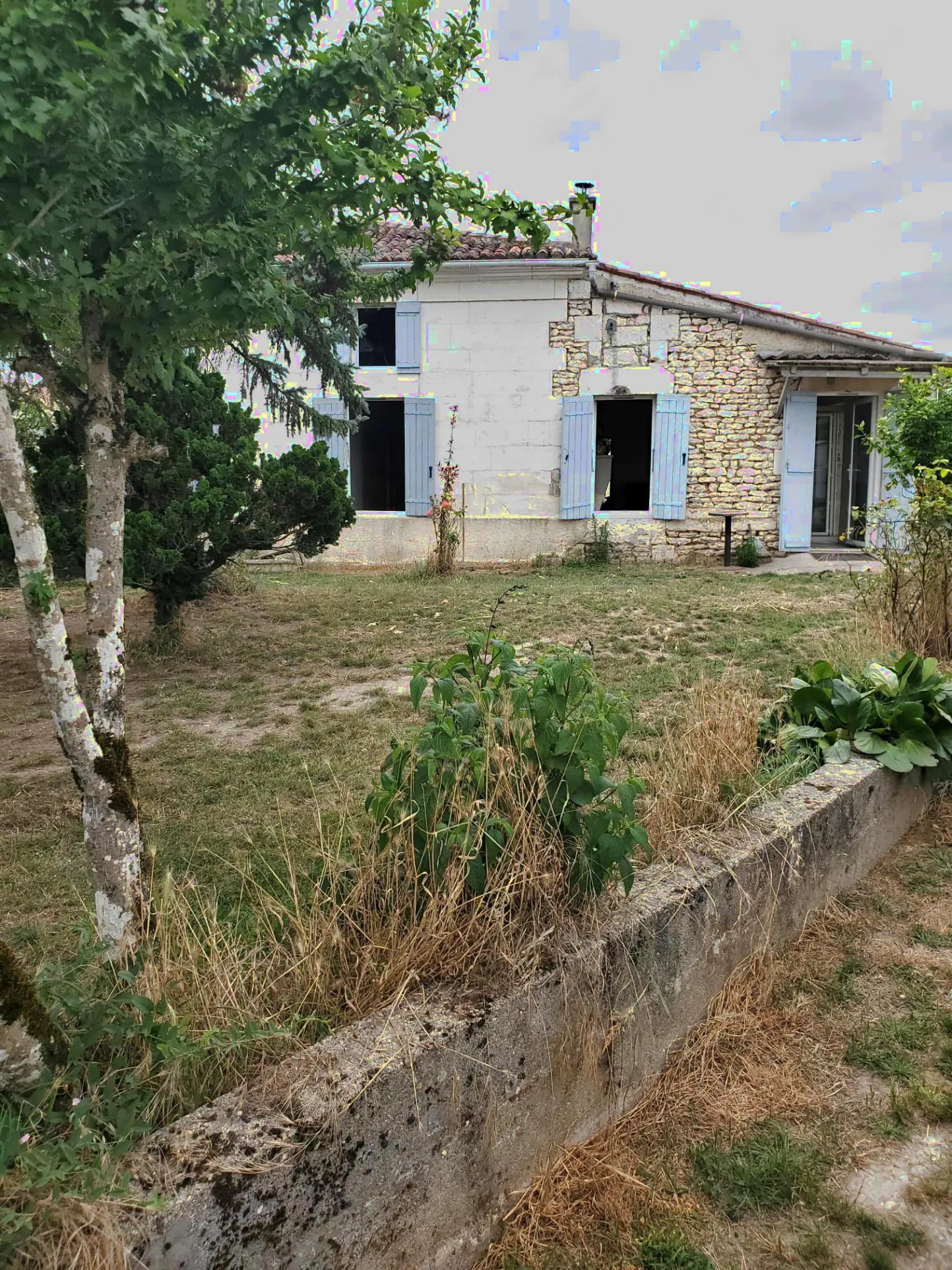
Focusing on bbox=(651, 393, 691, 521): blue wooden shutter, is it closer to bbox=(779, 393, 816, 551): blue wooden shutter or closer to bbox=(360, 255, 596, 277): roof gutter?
bbox=(779, 393, 816, 551): blue wooden shutter

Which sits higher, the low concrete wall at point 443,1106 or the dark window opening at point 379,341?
the dark window opening at point 379,341

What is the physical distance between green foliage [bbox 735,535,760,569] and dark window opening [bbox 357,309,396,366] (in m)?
6.15

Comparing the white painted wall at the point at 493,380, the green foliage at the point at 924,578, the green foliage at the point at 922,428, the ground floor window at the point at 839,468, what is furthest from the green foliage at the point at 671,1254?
the ground floor window at the point at 839,468

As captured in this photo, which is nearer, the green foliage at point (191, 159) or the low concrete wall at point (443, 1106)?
the low concrete wall at point (443, 1106)

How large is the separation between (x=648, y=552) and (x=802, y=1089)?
440 inches

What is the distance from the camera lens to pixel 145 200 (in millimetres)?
1789

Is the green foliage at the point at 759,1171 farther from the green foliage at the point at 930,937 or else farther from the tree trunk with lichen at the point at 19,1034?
the tree trunk with lichen at the point at 19,1034

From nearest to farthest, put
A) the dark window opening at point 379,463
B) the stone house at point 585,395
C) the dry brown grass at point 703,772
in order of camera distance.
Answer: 1. the dry brown grass at point 703,772
2. the stone house at point 585,395
3. the dark window opening at point 379,463

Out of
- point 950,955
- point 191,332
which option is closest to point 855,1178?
point 950,955

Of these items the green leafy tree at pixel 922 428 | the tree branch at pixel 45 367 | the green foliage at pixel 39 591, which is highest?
the green leafy tree at pixel 922 428

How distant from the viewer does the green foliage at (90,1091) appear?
1202 millimetres

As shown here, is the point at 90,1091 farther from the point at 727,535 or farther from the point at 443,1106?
the point at 727,535

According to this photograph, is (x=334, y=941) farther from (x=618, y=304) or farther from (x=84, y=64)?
(x=618, y=304)

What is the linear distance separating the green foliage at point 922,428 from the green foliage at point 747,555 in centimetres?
611
